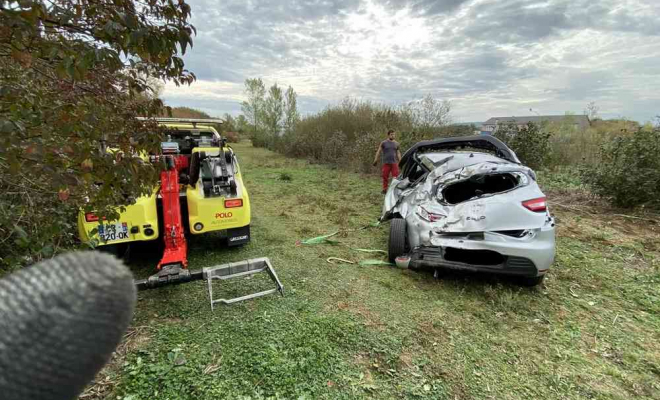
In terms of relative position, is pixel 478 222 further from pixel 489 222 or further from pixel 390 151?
pixel 390 151

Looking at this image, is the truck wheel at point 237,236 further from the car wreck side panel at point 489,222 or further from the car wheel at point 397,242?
the car wreck side panel at point 489,222

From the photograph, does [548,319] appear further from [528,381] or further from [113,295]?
[113,295]

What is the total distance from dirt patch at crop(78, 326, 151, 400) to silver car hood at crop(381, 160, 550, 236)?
2.98m

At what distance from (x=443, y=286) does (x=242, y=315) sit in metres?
2.16

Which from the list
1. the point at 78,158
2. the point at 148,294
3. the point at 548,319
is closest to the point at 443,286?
the point at 548,319

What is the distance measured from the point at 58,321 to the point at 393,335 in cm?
271

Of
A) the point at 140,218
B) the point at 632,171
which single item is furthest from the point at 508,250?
the point at 632,171

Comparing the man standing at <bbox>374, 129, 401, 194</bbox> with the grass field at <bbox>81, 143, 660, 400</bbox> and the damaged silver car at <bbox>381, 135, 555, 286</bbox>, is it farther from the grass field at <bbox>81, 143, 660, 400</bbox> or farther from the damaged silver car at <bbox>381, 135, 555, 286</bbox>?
the grass field at <bbox>81, 143, 660, 400</bbox>

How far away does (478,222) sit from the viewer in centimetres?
328

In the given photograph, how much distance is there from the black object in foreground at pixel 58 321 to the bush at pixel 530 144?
1040 centimetres

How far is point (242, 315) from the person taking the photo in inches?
113

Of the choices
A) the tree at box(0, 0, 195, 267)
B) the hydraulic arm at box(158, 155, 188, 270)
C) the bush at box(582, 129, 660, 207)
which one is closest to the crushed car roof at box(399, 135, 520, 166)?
the bush at box(582, 129, 660, 207)

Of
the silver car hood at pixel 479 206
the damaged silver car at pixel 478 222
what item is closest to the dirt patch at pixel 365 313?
the damaged silver car at pixel 478 222

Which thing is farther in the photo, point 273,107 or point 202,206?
point 273,107
